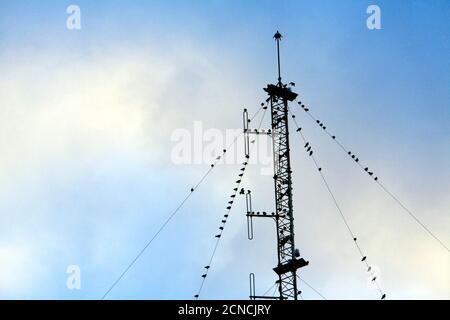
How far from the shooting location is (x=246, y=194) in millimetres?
45594
